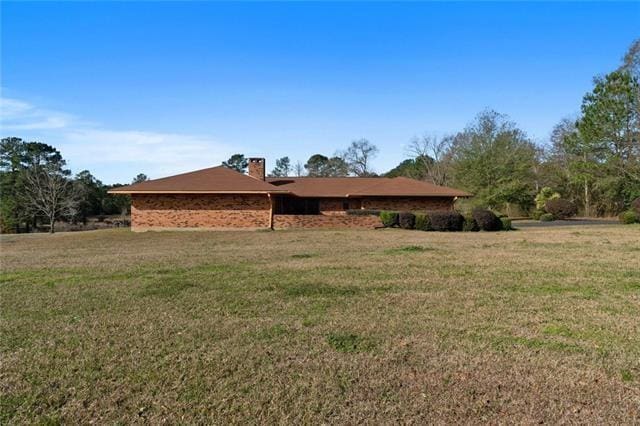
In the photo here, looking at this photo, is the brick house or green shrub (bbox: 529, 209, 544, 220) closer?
the brick house

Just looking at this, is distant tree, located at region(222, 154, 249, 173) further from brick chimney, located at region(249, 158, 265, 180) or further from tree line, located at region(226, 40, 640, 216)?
brick chimney, located at region(249, 158, 265, 180)

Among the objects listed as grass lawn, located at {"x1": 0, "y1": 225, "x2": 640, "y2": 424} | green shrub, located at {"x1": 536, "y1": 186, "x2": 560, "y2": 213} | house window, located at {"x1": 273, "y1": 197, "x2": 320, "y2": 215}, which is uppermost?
green shrub, located at {"x1": 536, "y1": 186, "x2": 560, "y2": 213}

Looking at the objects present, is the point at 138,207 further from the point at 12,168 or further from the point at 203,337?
the point at 12,168

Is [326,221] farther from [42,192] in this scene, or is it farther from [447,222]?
[42,192]

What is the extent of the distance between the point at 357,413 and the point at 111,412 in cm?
171

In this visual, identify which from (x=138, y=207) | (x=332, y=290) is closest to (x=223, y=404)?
(x=332, y=290)

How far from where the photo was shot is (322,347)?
436 cm

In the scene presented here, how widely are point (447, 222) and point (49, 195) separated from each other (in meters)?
36.2

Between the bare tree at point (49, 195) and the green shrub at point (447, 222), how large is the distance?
111ft

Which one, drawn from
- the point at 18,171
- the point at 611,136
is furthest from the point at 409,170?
the point at 18,171

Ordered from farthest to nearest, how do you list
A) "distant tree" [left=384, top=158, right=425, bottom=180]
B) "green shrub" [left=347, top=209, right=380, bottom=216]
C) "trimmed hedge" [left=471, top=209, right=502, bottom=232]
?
1. "distant tree" [left=384, top=158, right=425, bottom=180]
2. "green shrub" [left=347, top=209, right=380, bottom=216]
3. "trimmed hedge" [left=471, top=209, right=502, bottom=232]

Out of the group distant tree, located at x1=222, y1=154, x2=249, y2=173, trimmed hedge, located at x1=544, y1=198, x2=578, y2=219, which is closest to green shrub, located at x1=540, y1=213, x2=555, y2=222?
trimmed hedge, located at x1=544, y1=198, x2=578, y2=219

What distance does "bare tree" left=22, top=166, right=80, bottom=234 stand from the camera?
131 ft

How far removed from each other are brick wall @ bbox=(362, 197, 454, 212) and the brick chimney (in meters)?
6.78
